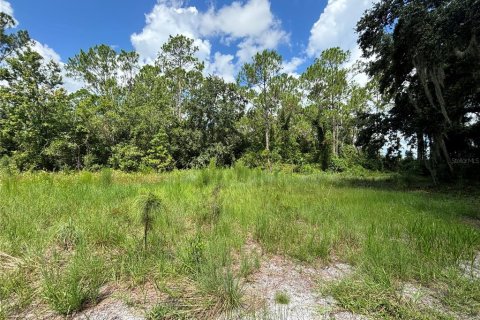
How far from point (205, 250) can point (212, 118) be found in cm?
2172

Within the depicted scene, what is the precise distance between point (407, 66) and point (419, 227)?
372 inches

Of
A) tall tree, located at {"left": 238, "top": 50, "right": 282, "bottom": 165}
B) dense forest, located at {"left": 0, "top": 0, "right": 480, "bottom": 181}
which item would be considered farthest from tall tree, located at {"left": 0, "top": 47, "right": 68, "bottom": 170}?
tall tree, located at {"left": 238, "top": 50, "right": 282, "bottom": 165}

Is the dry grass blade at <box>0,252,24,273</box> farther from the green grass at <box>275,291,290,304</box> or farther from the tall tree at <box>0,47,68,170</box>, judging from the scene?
the tall tree at <box>0,47,68,170</box>

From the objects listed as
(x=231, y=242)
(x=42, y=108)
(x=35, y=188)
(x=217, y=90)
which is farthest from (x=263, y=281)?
(x=42, y=108)

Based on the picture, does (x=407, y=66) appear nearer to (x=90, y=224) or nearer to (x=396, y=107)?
(x=396, y=107)

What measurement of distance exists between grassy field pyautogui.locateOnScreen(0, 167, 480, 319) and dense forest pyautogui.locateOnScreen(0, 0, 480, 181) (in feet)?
29.3

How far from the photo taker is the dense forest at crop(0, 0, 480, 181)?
40.5ft

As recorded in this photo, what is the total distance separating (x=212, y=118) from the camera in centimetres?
2373

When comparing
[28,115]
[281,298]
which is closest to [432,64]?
[281,298]

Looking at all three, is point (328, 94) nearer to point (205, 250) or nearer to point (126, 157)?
point (126, 157)

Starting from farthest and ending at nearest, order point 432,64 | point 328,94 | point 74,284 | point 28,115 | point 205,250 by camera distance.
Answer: point 328,94, point 28,115, point 432,64, point 205,250, point 74,284

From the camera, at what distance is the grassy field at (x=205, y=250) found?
2.11 m

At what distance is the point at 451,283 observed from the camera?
244cm

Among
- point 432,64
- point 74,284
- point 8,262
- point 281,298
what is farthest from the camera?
point 432,64
